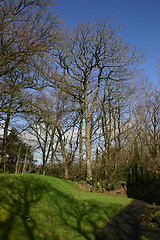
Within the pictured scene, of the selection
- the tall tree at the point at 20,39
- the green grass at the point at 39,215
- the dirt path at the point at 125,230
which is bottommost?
the dirt path at the point at 125,230

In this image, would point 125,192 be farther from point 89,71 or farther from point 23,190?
point 23,190

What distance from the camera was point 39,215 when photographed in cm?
579

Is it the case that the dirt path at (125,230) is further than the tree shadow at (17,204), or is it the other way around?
the dirt path at (125,230)

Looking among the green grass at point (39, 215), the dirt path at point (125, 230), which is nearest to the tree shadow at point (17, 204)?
the green grass at point (39, 215)

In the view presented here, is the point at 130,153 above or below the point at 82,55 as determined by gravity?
below

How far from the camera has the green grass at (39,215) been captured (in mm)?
4828

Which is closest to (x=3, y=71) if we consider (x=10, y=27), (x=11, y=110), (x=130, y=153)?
(x=10, y=27)

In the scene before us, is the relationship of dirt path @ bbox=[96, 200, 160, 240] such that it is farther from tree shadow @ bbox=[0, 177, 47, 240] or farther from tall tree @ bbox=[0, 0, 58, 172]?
tall tree @ bbox=[0, 0, 58, 172]

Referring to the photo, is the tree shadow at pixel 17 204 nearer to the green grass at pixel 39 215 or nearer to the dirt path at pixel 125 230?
the green grass at pixel 39 215

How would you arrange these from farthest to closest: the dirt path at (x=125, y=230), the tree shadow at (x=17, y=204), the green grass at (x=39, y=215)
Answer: the dirt path at (x=125, y=230) → the green grass at (x=39, y=215) → the tree shadow at (x=17, y=204)

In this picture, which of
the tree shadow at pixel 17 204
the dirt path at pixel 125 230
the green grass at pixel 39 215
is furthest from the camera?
the dirt path at pixel 125 230

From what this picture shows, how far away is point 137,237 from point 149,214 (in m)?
3.33

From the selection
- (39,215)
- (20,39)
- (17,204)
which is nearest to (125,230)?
(39,215)

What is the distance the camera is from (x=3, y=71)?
9.62m
